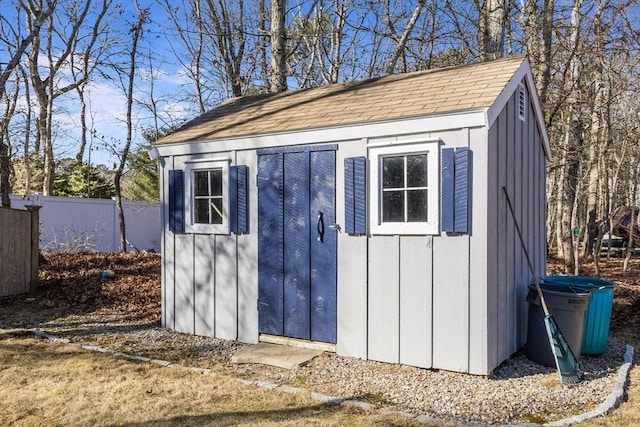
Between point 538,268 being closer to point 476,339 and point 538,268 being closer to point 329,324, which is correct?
point 476,339

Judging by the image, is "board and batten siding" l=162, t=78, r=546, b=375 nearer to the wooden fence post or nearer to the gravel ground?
the gravel ground

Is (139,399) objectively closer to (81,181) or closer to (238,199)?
(238,199)

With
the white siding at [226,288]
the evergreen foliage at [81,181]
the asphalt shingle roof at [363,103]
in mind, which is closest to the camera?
the asphalt shingle roof at [363,103]

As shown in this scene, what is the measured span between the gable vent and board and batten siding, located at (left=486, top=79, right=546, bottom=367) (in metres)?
0.08

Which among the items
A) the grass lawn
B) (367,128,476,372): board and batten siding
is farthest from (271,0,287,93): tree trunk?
the grass lawn

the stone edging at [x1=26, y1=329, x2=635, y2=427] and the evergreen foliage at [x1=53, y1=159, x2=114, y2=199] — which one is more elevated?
the evergreen foliage at [x1=53, y1=159, x2=114, y2=199]

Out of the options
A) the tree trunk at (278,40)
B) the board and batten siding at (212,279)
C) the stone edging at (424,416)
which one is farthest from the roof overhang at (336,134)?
the tree trunk at (278,40)

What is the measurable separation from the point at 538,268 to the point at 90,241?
12.9m

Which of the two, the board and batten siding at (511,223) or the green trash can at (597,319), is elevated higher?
the board and batten siding at (511,223)

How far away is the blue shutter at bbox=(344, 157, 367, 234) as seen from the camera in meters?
5.21

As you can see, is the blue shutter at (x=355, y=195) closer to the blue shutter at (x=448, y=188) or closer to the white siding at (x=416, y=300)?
the white siding at (x=416, y=300)

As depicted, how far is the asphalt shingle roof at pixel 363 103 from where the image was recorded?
199 inches

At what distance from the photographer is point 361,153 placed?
527cm

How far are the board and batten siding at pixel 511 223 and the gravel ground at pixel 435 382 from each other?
35 centimetres
